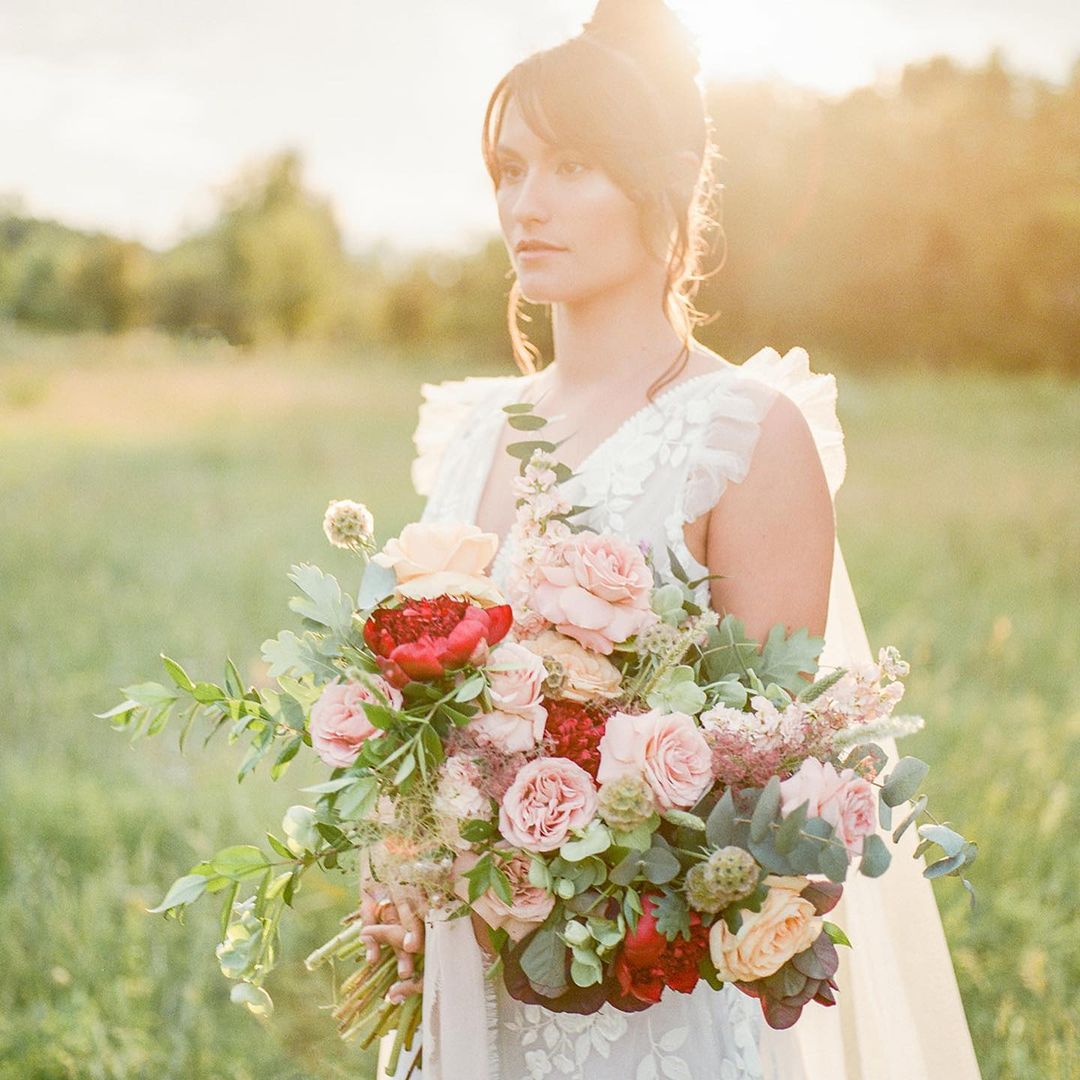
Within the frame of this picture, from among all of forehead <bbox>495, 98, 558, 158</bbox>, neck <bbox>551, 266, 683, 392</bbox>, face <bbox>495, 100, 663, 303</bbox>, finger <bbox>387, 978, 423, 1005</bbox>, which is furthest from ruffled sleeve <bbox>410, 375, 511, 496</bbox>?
finger <bbox>387, 978, 423, 1005</bbox>

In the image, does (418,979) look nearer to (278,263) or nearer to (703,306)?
(703,306)

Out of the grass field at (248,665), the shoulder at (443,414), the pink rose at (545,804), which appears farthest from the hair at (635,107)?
the grass field at (248,665)

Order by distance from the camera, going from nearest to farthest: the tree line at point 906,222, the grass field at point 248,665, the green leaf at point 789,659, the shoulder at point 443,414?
Result: 1. the green leaf at point 789,659
2. the shoulder at point 443,414
3. the grass field at point 248,665
4. the tree line at point 906,222

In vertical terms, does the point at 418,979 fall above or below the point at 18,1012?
above

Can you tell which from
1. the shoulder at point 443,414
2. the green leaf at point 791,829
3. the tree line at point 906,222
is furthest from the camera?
the tree line at point 906,222

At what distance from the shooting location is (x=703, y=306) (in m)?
19.8

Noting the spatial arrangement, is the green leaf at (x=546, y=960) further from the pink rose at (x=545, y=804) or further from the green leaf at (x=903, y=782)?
the green leaf at (x=903, y=782)

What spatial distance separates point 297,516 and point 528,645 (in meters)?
8.26

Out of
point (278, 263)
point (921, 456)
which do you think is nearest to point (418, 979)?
point (921, 456)

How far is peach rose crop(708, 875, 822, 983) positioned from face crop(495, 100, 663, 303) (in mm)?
1106

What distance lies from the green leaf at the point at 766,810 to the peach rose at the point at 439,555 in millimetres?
426

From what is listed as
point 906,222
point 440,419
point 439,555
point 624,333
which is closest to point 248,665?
point 440,419

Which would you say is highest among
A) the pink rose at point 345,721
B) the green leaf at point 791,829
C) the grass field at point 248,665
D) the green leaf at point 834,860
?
the pink rose at point 345,721

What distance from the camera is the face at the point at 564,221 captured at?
2.01 metres
